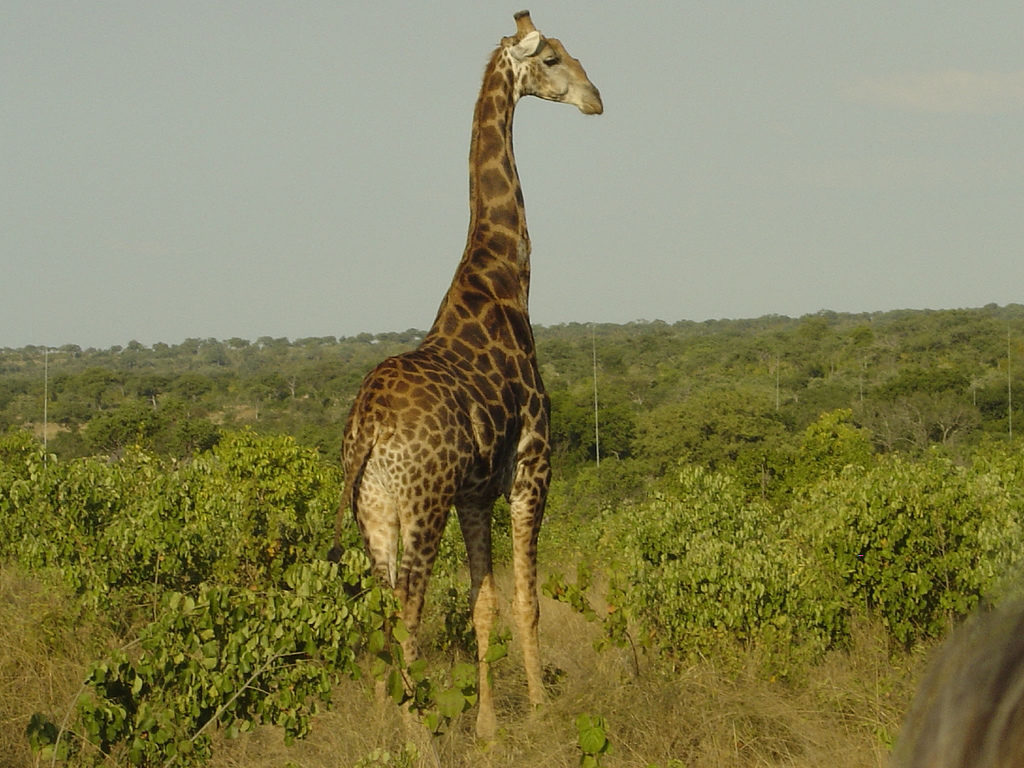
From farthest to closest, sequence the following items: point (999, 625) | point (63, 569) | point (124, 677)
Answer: point (63, 569), point (124, 677), point (999, 625)

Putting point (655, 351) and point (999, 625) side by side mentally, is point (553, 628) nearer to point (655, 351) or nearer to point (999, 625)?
point (999, 625)

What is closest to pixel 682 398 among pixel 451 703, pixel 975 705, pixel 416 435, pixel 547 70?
pixel 547 70

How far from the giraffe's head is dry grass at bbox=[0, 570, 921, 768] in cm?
302

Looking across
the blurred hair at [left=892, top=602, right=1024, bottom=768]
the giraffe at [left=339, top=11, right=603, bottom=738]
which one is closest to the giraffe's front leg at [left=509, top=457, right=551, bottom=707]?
the giraffe at [left=339, top=11, right=603, bottom=738]

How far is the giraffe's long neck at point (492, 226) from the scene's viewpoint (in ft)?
19.3

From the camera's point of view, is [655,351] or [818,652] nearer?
[818,652]

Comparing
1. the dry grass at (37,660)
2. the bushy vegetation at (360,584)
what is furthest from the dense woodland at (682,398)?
the dry grass at (37,660)

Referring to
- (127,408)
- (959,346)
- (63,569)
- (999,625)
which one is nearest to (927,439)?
(127,408)

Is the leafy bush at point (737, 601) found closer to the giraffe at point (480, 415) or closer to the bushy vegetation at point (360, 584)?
the bushy vegetation at point (360, 584)

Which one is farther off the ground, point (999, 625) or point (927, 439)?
point (999, 625)

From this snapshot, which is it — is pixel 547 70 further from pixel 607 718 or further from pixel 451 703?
pixel 451 703

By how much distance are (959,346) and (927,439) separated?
3083 cm

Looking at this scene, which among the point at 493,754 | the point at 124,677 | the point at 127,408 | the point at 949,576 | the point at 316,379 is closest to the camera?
the point at 124,677

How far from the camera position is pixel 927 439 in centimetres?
3819
